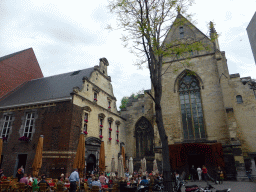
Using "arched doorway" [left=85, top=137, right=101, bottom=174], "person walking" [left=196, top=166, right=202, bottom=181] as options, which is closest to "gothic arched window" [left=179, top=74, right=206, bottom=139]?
"person walking" [left=196, top=166, right=202, bottom=181]

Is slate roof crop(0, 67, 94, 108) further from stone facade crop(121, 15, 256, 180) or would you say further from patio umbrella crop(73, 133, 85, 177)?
stone facade crop(121, 15, 256, 180)

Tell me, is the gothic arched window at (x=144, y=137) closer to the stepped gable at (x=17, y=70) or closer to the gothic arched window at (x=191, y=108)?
the gothic arched window at (x=191, y=108)

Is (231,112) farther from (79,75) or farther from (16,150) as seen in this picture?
(16,150)

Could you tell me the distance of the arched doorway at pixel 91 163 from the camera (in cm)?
1623

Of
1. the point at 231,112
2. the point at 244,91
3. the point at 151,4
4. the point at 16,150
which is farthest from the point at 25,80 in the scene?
the point at 244,91

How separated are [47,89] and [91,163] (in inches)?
351

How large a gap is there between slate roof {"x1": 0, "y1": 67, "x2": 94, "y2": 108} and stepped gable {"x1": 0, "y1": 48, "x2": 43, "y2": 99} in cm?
92

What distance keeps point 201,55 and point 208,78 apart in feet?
9.52

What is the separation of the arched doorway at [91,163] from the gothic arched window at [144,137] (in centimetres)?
684

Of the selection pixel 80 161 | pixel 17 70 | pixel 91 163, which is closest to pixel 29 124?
pixel 91 163

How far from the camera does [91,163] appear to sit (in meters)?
16.9

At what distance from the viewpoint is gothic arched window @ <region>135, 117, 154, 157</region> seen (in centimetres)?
2188

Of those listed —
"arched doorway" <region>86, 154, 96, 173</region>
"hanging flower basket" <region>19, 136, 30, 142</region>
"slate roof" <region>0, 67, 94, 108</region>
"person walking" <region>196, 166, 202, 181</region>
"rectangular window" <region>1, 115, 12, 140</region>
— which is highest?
"slate roof" <region>0, 67, 94, 108</region>

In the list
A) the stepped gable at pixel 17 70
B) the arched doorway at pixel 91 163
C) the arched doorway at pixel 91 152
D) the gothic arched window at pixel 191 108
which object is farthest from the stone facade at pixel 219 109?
the stepped gable at pixel 17 70
